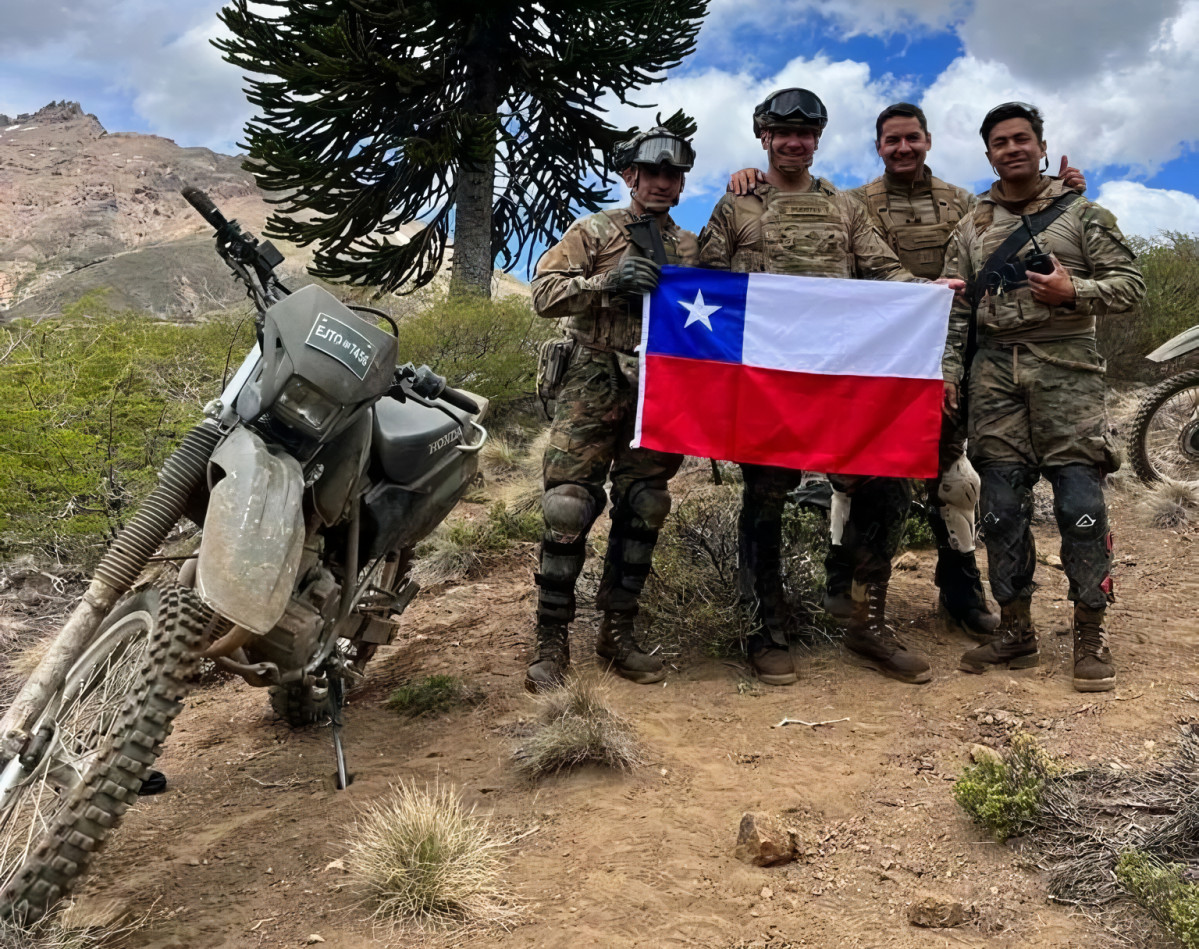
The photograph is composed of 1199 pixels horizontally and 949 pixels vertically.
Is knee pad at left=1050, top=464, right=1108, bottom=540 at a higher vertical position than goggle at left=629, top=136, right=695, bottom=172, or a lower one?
lower

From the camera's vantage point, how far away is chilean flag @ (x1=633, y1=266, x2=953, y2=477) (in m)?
4.54

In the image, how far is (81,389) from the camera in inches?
297

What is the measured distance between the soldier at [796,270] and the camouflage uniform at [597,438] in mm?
356

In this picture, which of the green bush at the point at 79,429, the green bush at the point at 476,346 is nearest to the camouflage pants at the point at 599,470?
the green bush at the point at 79,429

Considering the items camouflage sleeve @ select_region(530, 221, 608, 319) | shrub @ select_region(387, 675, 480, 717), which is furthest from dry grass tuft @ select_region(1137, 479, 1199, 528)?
shrub @ select_region(387, 675, 480, 717)

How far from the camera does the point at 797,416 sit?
15.1ft

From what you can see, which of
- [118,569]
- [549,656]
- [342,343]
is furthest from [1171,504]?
[118,569]

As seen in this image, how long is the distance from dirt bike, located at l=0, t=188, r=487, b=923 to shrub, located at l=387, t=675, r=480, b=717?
3.75 feet

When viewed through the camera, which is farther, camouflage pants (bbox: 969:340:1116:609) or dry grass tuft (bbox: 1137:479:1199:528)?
dry grass tuft (bbox: 1137:479:1199:528)

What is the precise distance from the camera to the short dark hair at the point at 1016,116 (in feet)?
14.3

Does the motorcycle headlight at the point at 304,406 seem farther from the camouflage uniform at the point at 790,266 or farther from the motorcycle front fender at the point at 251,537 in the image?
the camouflage uniform at the point at 790,266

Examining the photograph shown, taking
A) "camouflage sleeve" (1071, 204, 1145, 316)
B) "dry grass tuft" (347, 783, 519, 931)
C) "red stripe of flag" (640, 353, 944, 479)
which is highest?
"camouflage sleeve" (1071, 204, 1145, 316)

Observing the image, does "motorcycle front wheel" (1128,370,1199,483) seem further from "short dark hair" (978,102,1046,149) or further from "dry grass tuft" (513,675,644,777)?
"dry grass tuft" (513,675,644,777)

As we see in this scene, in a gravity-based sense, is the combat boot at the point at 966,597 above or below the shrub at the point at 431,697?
above
